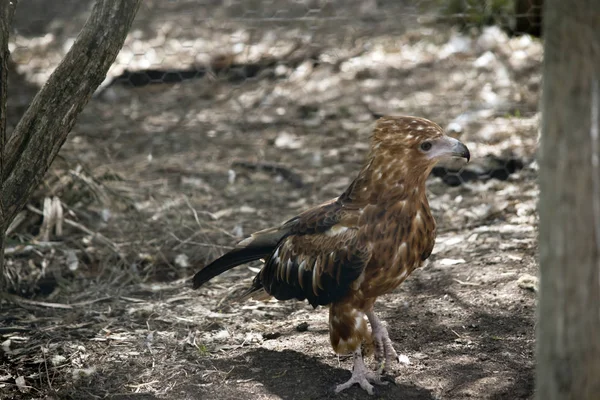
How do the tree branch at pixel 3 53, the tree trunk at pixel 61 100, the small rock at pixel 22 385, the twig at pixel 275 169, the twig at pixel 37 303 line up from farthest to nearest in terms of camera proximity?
the twig at pixel 275 169, the twig at pixel 37 303, the small rock at pixel 22 385, the tree trunk at pixel 61 100, the tree branch at pixel 3 53

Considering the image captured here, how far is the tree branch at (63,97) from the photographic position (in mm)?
3148

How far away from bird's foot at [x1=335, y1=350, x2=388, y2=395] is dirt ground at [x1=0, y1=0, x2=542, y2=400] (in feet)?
0.13

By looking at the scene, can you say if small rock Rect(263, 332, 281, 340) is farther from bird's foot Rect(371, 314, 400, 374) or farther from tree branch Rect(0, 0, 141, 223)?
tree branch Rect(0, 0, 141, 223)

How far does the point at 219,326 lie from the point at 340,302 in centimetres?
89

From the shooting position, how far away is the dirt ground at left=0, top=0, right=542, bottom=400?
11.5ft

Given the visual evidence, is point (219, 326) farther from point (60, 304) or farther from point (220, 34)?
point (220, 34)

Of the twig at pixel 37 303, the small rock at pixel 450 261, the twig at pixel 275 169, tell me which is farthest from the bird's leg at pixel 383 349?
the twig at pixel 275 169

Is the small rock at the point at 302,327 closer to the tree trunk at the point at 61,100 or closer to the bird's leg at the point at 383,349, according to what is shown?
the bird's leg at the point at 383,349

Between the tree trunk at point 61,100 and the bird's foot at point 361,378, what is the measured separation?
1.47 metres

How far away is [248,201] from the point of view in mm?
5598

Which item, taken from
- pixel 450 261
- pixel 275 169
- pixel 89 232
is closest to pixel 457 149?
pixel 450 261

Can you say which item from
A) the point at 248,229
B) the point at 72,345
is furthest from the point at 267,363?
the point at 248,229

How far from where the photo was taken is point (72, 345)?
12.1 feet

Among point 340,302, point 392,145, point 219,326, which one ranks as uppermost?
point 392,145
